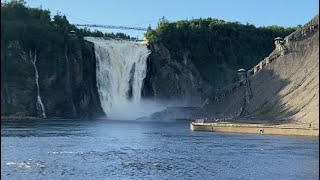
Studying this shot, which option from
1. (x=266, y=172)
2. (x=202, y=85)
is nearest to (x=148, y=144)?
(x=266, y=172)

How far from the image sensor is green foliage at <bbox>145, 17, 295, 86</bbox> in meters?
159

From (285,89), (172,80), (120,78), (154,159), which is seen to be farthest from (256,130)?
(172,80)

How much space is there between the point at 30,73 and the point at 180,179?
97.3 m

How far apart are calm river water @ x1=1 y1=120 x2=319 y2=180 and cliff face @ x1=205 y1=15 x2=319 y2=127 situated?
101 ft

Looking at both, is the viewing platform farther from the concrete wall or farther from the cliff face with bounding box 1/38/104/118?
the cliff face with bounding box 1/38/104/118

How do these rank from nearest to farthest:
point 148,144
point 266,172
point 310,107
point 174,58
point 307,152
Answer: point 266,172 → point 307,152 → point 148,144 → point 310,107 → point 174,58

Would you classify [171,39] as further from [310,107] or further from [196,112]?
[310,107]

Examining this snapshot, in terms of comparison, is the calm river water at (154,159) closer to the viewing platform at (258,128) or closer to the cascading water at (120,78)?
the viewing platform at (258,128)

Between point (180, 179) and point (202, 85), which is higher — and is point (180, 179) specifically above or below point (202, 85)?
below

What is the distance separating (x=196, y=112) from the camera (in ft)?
423

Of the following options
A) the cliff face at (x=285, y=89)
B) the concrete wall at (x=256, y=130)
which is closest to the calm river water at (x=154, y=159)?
the concrete wall at (x=256, y=130)

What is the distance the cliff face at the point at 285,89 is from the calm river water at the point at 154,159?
30.8 m

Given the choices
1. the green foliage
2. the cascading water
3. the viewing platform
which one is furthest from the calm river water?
the green foliage

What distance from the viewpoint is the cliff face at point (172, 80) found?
145500 mm
